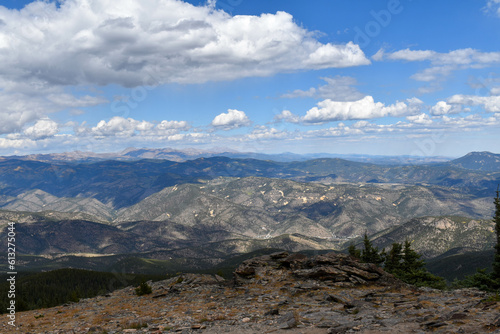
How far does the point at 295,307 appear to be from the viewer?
119ft

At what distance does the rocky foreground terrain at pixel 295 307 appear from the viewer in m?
26.7

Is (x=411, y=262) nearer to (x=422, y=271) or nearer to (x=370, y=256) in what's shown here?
(x=422, y=271)

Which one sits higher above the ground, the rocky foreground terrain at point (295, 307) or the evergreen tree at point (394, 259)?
the rocky foreground terrain at point (295, 307)

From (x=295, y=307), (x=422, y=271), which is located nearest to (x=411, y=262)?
(x=422, y=271)

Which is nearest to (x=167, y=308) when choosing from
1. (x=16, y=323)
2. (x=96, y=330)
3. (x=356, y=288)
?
(x=96, y=330)

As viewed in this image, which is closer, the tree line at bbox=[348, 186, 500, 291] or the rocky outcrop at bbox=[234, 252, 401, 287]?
the rocky outcrop at bbox=[234, 252, 401, 287]

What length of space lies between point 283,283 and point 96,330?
26.6 m

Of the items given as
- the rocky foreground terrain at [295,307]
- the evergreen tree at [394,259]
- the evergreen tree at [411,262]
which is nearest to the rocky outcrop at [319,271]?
the rocky foreground terrain at [295,307]

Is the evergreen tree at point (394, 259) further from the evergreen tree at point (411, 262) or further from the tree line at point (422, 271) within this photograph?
the evergreen tree at point (411, 262)

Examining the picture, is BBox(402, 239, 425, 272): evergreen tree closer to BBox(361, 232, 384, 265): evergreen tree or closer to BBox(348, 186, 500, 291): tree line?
BBox(348, 186, 500, 291): tree line

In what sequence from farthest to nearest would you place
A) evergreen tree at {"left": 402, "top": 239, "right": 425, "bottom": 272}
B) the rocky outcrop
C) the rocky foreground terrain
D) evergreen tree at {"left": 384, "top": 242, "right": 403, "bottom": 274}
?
evergreen tree at {"left": 384, "top": 242, "right": 403, "bottom": 274}, evergreen tree at {"left": 402, "top": 239, "right": 425, "bottom": 272}, the rocky outcrop, the rocky foreground terrain

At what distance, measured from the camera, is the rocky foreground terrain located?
26703 mm

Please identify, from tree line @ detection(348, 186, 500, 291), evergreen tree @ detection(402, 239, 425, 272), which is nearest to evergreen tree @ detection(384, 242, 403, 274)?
tree line @ detection(348, 186, 500, 291)

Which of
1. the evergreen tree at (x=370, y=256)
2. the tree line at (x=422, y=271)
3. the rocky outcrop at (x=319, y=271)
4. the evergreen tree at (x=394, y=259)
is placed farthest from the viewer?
the evergreen tree at (x=370, y=256)
